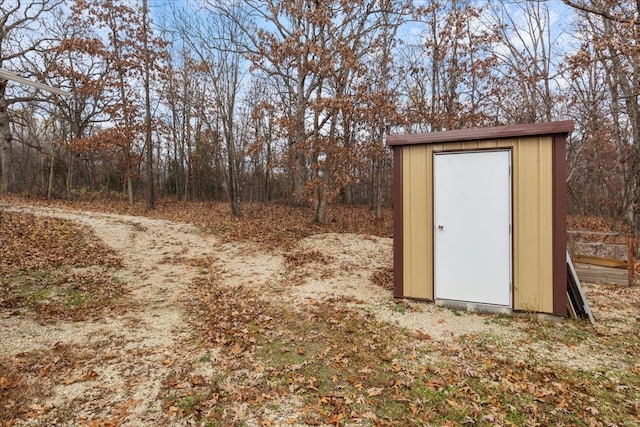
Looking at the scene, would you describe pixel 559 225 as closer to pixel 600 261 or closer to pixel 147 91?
pixel 600 261

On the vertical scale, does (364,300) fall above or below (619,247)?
below

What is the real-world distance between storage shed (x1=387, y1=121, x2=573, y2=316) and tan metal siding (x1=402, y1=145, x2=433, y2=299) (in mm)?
15

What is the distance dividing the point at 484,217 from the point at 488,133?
1.15m

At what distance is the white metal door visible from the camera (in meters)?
4.74

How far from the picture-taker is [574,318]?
4.62 m

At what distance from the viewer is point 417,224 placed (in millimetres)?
5273

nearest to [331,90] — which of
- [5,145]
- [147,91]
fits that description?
[147,91]

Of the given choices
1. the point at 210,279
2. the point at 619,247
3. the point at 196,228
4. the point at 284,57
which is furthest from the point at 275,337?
the point at 284,57

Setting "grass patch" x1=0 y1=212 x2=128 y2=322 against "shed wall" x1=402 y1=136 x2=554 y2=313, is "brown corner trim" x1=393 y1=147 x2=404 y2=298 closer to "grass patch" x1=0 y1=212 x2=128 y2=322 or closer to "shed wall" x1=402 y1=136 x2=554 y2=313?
"shed wall" x1=402 y1=136 x2=554 y2=313

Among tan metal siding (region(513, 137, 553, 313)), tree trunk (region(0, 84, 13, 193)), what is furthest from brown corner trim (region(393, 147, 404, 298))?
tree trunk (region(0, 84, 13, 193))

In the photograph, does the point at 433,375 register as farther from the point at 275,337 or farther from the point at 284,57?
the point at 284,57

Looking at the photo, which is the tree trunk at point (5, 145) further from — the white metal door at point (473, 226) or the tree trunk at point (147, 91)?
the white metal door at point (473, 226)

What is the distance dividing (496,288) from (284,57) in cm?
947

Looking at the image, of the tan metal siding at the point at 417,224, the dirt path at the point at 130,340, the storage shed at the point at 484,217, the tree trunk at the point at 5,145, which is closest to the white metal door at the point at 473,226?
the storage shed at the point at 484,217
